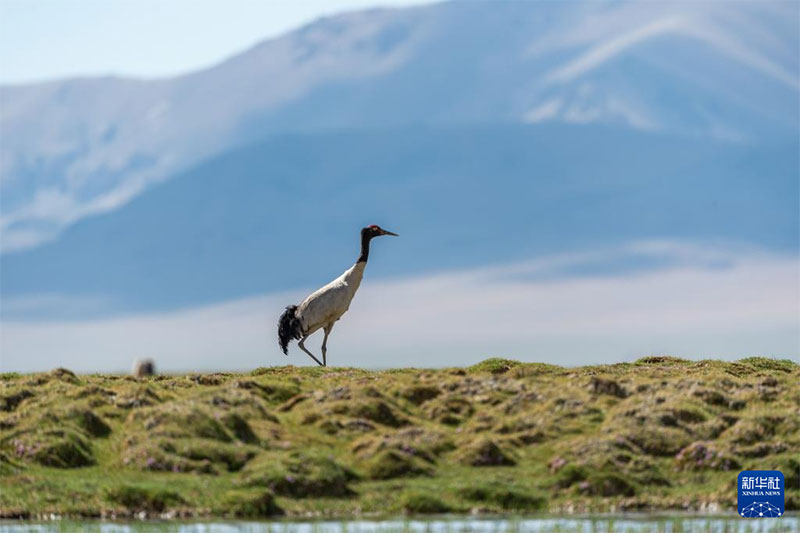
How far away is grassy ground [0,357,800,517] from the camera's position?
98.7ft

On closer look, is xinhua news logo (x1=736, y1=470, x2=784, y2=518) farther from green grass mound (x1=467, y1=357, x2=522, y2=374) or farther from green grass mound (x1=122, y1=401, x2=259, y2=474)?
green grass mound (x1=467, y1=357, x2=522, y2=374)

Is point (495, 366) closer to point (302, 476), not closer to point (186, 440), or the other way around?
point (186, 440)

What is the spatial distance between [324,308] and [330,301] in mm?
348

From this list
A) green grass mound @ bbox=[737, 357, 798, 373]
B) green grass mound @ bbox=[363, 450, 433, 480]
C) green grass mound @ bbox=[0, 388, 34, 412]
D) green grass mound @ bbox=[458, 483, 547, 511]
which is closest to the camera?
green grass mound @ bbox=[458, 483, 547, 511]

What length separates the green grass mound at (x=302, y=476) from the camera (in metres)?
30.4

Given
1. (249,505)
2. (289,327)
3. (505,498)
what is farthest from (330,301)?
(249,505)

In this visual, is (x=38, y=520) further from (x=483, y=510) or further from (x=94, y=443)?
(x=483, y=510)

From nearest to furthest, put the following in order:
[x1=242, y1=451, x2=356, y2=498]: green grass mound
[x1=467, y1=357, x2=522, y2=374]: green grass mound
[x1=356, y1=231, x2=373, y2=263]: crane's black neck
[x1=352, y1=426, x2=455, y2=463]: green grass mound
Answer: [x1=242, y1=451, x2=356, y2=498]: green grass mound → [x1=352, y1=426, x2=455, y2=463]: green grass mound → [x1=467, y1=357, x2=522, y2=374]: green grass mound → [x1=356, y1=231, x2=373, y2=263]: crane's black neck

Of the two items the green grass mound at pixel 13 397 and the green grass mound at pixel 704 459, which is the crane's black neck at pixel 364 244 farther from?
the green grass mound at pixel 704 459

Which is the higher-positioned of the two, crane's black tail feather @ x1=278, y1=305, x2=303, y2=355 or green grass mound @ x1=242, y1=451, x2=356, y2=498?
crane's black tail feather @ x1=278, y1=305, x2=303, y2=355

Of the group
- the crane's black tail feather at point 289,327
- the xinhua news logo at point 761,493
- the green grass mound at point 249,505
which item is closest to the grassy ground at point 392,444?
the green grass mound at point 249,505

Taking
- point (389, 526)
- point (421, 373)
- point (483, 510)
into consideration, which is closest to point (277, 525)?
point (389, 526)

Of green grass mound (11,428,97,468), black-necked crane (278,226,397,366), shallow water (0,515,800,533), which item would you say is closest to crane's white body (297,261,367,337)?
black-necked crane (278,226,397,366)

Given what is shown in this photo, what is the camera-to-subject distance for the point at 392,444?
3297 cm
